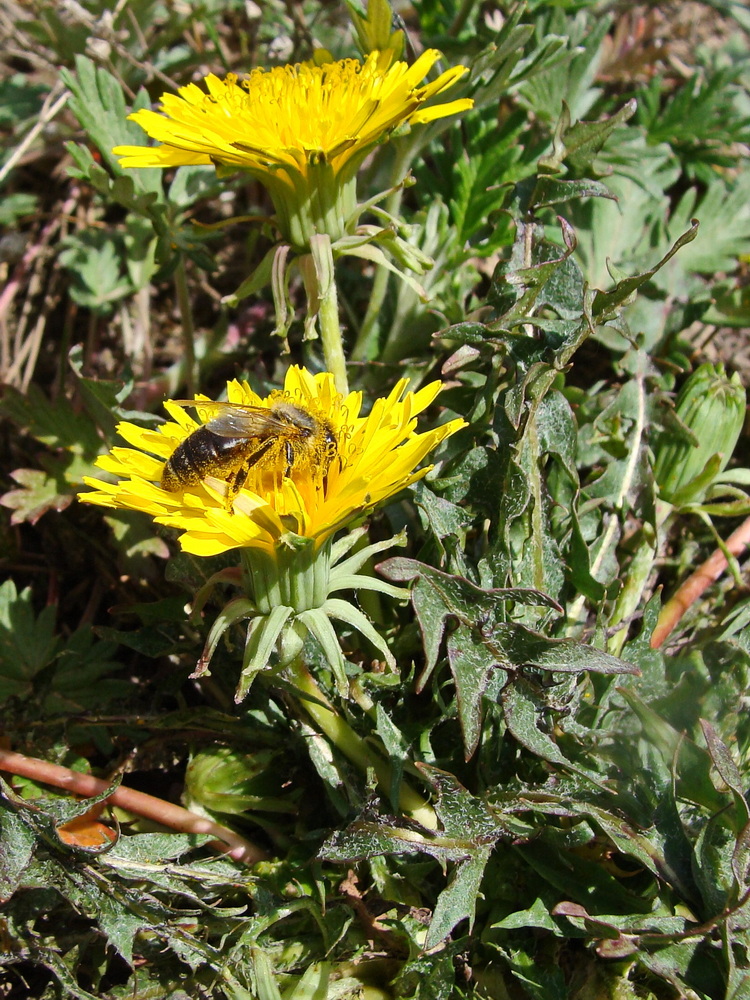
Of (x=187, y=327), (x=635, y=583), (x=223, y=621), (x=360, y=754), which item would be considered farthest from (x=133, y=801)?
(x=187, y=327)

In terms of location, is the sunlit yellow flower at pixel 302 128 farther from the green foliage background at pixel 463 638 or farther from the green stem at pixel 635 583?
the green stem at pixel 635 583

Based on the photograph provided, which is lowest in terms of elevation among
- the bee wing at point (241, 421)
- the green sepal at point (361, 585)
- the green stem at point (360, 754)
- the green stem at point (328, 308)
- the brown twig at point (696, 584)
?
the green stem at point (360, 754)

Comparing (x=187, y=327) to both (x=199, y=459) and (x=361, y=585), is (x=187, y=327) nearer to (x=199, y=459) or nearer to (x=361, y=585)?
(x=199, y=459)

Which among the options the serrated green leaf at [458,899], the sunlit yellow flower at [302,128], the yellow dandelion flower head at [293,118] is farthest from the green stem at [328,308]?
the serrated green leaf at [458,899]

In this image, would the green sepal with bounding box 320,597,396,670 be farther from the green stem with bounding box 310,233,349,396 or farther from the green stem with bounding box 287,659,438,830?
the green stem with bounding box 310,233,349,396

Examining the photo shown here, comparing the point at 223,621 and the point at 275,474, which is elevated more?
the point at 275,474

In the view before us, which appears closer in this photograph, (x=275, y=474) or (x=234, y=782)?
(x=275, y=474)

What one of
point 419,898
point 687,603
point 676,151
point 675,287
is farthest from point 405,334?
point 419,898
